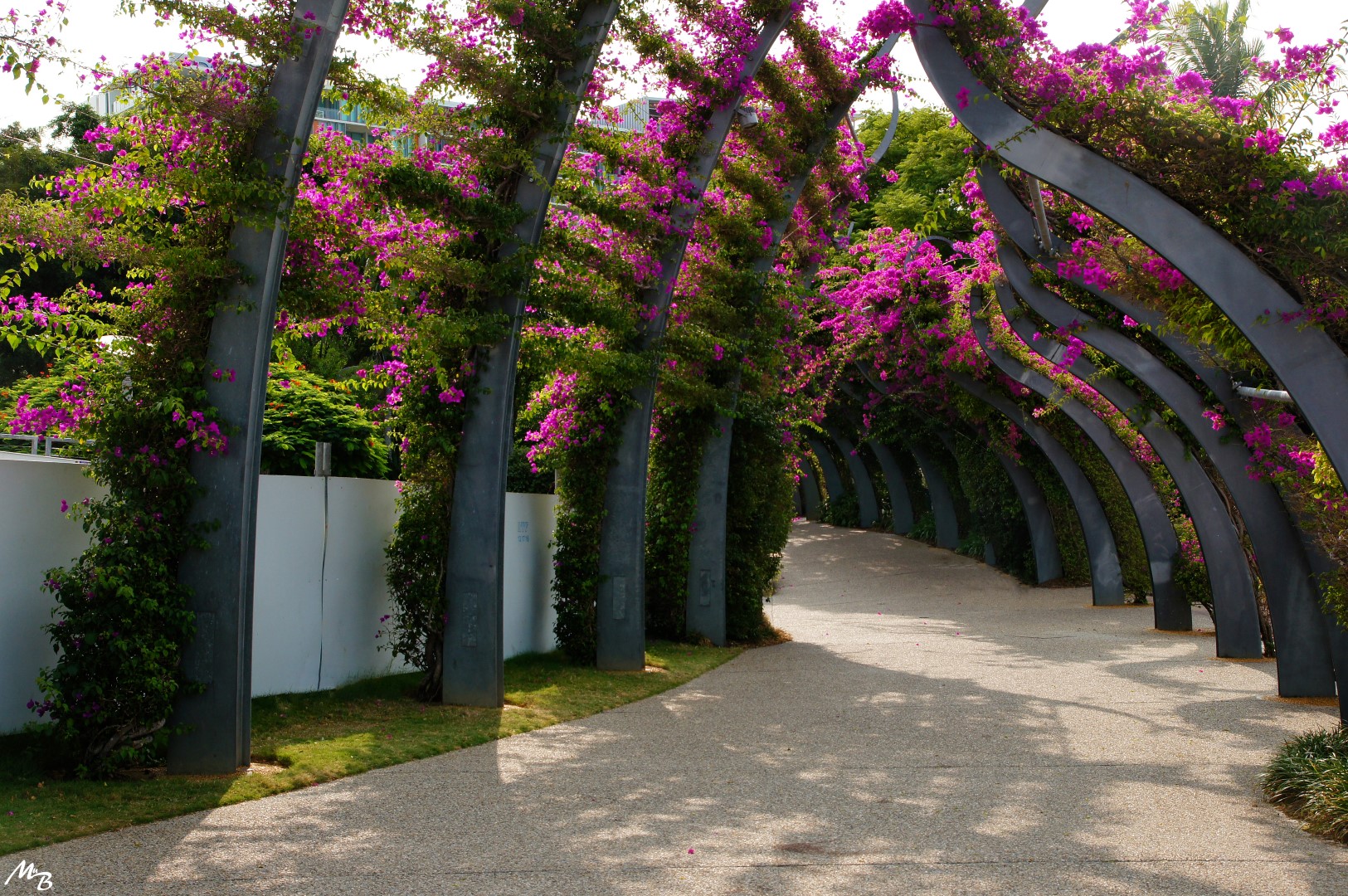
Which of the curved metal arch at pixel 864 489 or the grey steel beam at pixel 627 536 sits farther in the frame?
the curved metal arch at pixel 864 489

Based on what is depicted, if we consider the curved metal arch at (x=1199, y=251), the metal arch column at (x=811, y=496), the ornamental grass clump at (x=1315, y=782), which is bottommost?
the ornamental grass clump at (x=1315, y=782)

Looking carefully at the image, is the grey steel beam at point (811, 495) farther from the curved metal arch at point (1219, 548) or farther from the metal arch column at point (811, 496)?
the curved metal arch at point (1219, 548)

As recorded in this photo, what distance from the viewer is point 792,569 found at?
26.4 meters

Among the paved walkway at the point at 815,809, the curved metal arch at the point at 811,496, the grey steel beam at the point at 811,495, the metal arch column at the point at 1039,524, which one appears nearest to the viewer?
the paved walkway at the point at 815,809

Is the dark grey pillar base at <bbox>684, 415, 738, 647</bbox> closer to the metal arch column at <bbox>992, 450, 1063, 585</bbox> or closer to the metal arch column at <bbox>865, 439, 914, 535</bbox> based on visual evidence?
the metal arch column at <bbox>992, 450, 1063, 585</bbox>

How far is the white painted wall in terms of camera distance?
19.6ft

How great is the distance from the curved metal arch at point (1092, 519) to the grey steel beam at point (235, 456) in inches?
600

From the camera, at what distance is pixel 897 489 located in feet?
Result: 104

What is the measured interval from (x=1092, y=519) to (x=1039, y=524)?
2951mm

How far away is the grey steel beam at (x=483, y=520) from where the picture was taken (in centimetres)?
873

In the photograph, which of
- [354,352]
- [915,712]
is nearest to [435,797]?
[915,712]

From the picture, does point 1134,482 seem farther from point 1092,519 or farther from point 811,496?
point 811,496

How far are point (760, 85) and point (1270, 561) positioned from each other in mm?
6870

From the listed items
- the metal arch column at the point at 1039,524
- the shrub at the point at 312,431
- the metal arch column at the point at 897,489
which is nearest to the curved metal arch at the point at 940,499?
the metal arch column at the point at 897,489
